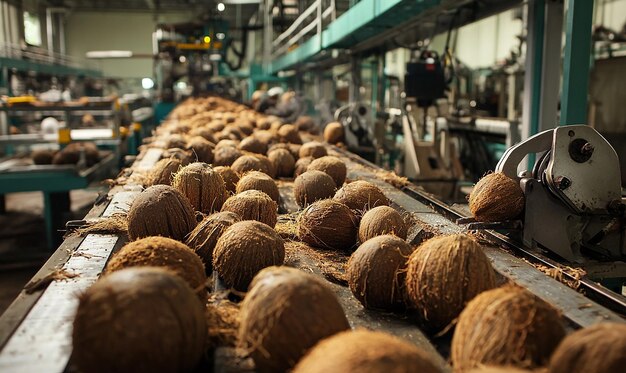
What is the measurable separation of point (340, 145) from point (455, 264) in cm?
583

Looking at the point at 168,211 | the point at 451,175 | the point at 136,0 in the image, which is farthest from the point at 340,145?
the point at 136,0

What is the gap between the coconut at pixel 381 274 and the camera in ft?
6.82

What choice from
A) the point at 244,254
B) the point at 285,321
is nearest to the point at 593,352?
the point at 285,321

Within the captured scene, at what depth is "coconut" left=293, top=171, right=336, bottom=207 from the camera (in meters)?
3.62

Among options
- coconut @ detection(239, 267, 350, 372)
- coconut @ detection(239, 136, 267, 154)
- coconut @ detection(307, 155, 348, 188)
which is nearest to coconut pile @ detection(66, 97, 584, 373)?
coconut @ detection(239, 267, 350, 372)

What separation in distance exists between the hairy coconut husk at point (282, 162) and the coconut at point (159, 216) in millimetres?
2339

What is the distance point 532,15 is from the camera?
4184 millimetres

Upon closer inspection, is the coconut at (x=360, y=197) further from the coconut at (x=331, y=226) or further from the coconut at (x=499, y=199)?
the coconut at (x=499, y=199)

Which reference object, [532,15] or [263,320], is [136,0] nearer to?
[532,15]

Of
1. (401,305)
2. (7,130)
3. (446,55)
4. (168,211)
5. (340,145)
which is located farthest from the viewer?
(7,130)

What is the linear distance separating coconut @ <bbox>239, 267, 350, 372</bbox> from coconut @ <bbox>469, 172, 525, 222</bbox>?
1431 mm

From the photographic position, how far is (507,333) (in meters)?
1.45

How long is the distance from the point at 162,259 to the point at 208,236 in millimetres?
569

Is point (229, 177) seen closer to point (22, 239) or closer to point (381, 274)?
point (381, 274)
